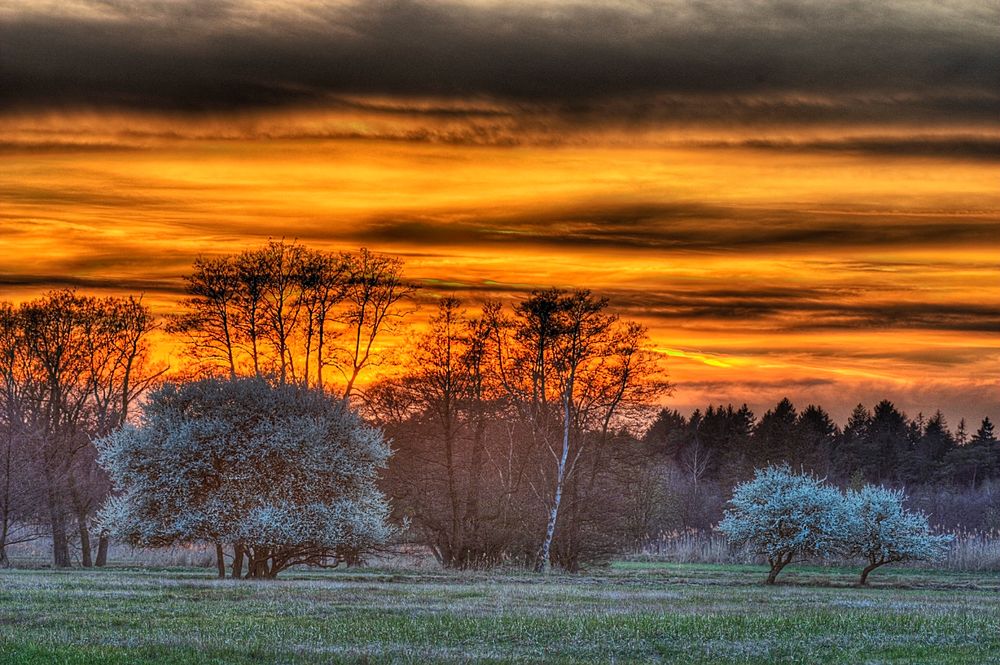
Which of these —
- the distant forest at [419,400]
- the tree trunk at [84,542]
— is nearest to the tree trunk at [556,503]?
the distant forest at [419,400]

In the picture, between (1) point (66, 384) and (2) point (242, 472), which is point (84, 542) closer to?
(1) point (66, 384)

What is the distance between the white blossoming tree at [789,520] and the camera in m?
40.9

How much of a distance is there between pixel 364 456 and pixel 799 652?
21128 millimetres

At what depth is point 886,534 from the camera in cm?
4122

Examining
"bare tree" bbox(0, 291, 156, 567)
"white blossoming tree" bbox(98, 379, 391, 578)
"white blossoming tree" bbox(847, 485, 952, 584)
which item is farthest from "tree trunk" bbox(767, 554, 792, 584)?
"bare tree" bbox(0, 291, 156, 567)

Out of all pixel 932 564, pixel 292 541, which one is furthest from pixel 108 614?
pixel 932 564

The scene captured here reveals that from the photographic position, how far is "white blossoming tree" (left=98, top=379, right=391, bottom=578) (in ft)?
119

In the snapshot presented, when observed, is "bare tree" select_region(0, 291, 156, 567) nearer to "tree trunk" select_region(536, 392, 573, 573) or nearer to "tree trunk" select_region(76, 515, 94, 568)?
"tree trunk" select_region(76, 515, 94, 568)

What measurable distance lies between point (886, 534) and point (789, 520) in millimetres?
3478

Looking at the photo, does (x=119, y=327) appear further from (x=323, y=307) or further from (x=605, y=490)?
(x=605, y=490)

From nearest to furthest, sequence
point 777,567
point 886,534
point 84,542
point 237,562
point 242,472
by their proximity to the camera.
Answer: point 242,472 < point 237,562 < point 886,534 < point 777,567 < point 84,542

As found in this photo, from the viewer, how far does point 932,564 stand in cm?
5291

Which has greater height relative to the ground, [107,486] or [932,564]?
[107,486]

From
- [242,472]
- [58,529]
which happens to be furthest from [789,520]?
[58,529]
